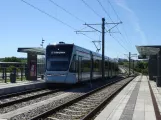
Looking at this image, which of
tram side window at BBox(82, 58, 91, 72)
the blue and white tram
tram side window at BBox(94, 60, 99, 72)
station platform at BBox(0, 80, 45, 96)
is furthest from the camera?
tram side window at BBox(94, 60, 99, 72)

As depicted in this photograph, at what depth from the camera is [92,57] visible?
32.5 m

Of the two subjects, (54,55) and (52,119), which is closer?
(52,119)

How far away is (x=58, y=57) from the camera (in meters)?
25.0

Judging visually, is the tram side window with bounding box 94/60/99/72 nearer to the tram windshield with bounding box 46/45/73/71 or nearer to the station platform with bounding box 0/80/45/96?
the station platform with bounding box 0/80/45/96

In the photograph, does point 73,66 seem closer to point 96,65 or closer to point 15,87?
point 15,87

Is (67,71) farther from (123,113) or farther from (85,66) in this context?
(123,113)

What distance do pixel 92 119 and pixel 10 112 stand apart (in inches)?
129

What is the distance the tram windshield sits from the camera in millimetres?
24750

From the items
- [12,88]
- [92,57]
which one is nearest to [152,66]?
[92,57]

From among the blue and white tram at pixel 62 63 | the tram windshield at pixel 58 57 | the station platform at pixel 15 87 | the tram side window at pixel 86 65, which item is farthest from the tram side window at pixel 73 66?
the station platform at pixel 15 87

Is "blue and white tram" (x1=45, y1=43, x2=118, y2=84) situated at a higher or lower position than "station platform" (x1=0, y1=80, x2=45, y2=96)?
higher

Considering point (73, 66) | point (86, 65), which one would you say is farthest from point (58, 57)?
point (86, 65)

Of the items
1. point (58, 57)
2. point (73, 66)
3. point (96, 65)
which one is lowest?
point (73, 66)

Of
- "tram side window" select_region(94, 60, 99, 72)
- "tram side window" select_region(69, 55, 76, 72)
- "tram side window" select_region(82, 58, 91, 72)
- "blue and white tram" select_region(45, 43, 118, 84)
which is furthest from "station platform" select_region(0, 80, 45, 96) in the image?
"tram side window" select_region(94, 60, 99, 72)
